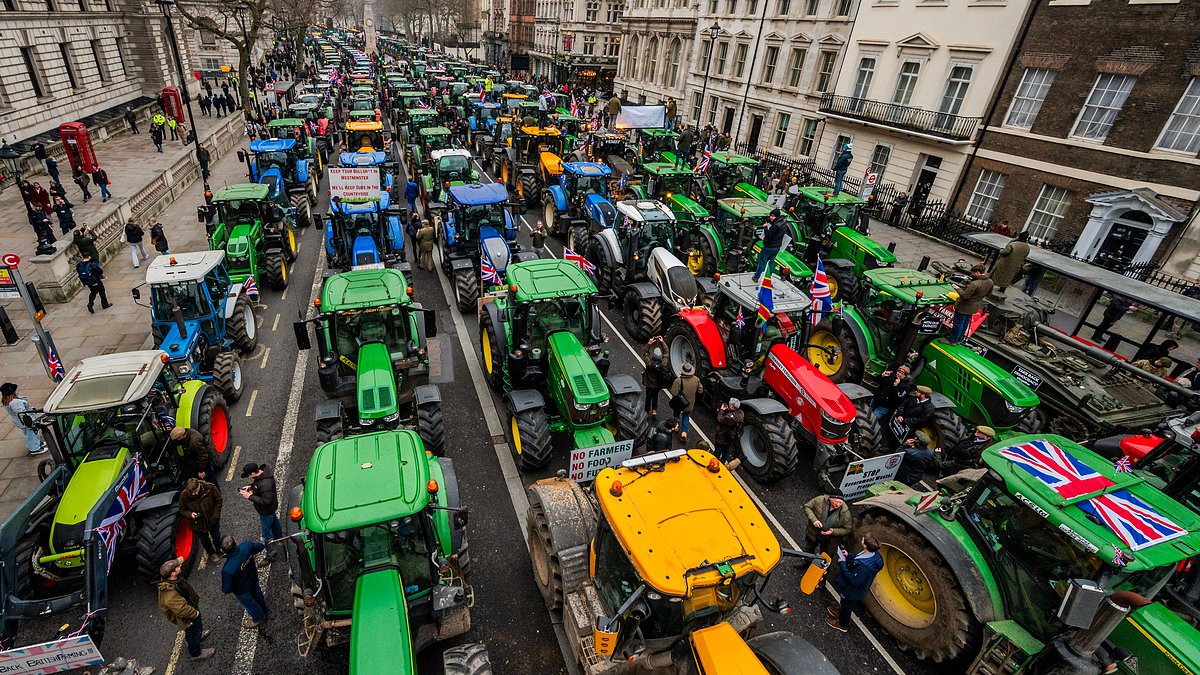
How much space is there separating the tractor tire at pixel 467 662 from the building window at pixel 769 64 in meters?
32.0

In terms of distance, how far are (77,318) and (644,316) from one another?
12.8m

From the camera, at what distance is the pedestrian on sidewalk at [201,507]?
20.6 feet

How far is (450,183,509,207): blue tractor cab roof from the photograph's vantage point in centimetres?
1338

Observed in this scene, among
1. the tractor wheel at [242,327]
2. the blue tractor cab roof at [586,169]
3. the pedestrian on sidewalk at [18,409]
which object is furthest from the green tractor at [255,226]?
the blue tractor cab roof at [586,169]

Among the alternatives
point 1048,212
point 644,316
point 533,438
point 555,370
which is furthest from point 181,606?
point 1048,212

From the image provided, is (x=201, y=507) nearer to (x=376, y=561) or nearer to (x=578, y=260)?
(x=376, y=561)

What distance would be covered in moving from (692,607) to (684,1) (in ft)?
134

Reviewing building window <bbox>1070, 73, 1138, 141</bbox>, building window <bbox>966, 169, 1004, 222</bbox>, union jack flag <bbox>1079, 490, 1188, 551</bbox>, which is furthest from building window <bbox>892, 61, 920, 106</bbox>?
union jack flag <bbox>1079, 490, 1188, 551</bbox>

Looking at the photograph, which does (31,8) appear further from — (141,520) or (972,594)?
(972,594)

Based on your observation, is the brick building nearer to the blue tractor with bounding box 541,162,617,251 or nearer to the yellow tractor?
the blue tractor with bounding box 541,162,617,251

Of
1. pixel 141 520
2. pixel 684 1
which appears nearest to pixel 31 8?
pixel 141 520

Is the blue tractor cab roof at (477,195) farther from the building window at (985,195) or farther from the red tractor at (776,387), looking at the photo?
the building window at (985,195)

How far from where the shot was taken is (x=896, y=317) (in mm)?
9680

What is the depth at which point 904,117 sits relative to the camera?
22.2 meters
